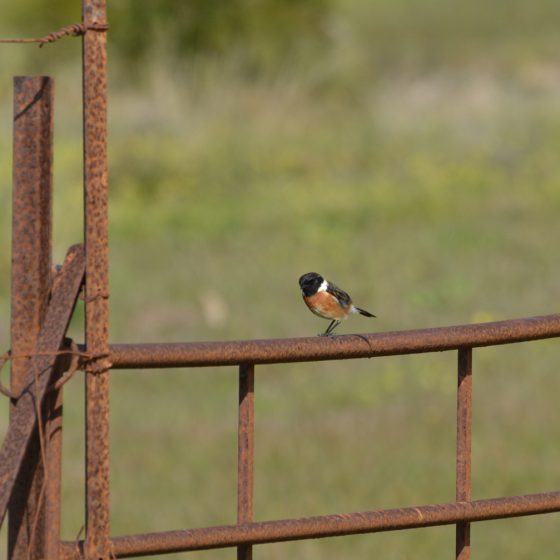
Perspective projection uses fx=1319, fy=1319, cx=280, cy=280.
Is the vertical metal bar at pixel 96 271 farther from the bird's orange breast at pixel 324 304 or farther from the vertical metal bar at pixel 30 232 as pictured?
the bird's orange breast at pixel 324 304

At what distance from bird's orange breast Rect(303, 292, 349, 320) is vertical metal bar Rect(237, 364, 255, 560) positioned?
1.17m

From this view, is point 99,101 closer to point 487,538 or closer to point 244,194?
point 487,538

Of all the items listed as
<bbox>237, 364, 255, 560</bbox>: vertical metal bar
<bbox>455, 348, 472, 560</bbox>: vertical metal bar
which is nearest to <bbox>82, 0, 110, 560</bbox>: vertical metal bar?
<bbox>237, 364, 255, 560</bbox>: vertical metal bar

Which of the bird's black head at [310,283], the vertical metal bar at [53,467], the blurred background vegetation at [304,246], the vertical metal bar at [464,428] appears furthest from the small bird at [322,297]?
the blurred background vegetation at [304,246]

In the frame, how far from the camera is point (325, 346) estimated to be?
1.78 m

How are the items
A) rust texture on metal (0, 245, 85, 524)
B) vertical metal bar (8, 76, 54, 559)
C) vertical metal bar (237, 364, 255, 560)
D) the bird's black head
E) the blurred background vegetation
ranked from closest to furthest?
rust texture on metal (0, 245, 85, 524) → vertical metal bar (8, 76, 54, 559) → vertical metal bar (237, 364, 255, 560) → the bird's black head → the blurred background vegetation

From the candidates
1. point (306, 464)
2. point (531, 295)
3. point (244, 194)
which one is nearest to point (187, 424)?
point (306, 464)

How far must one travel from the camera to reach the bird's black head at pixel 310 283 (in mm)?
2932

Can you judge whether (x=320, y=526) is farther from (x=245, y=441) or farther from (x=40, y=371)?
(x=40, y=371)

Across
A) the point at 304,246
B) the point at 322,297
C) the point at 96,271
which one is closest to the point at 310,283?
the point at 322,297

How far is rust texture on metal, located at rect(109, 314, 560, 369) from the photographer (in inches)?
66.4

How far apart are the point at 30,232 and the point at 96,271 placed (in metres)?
0.11

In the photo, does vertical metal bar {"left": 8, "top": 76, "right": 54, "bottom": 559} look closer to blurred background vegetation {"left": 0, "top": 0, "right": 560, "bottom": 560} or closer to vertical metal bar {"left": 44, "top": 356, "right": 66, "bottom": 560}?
vertical metal bar {"left": 44, "top": 356, "right": 66, "bottom": 560}

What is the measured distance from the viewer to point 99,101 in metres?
1.60
